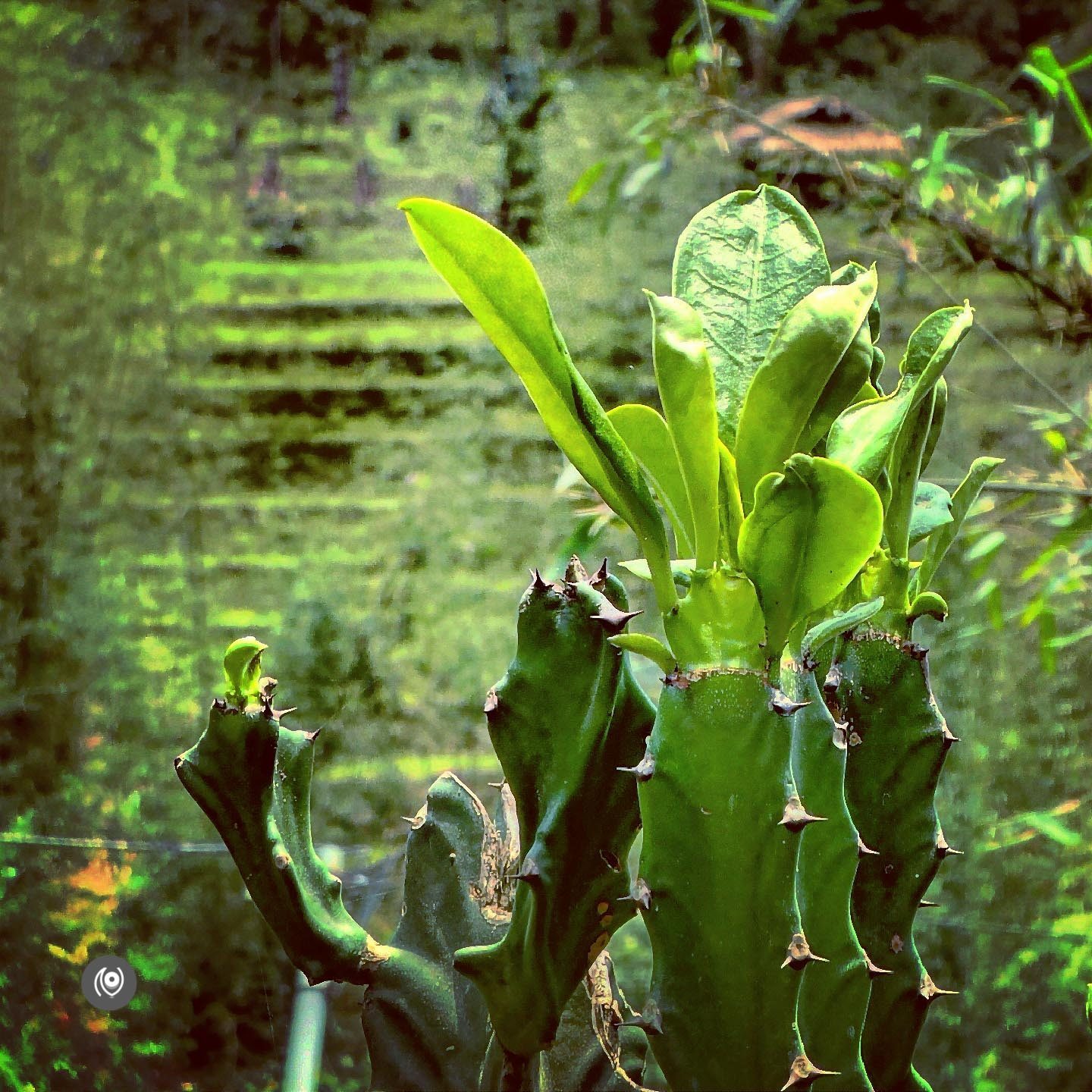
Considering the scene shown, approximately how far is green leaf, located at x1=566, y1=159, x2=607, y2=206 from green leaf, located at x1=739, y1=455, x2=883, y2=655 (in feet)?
3.31

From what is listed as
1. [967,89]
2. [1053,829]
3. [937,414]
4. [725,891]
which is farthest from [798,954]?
[967,89]

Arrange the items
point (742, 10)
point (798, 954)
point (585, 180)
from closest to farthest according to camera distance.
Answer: point (798, 954) → point (742, 10) → point (585, 180)

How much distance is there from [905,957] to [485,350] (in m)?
1.00

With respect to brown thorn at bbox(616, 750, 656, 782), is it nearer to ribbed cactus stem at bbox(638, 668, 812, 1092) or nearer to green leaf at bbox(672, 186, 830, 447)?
ribbed cactus stem at bbox(638, 668, 812, 1092)

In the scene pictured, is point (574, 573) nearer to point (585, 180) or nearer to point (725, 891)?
point (725, 891)

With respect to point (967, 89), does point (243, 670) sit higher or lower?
lower

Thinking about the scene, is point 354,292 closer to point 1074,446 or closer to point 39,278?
point 39,278

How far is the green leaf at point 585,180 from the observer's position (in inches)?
49.8

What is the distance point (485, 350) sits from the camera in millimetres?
1312

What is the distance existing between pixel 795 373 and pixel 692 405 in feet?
0.12

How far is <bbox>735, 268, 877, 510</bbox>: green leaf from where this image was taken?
36 centimetres

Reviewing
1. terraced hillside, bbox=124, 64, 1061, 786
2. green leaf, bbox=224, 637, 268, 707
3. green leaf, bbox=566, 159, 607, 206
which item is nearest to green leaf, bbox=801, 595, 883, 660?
green leaf, bbox=224, 637, 268, 707

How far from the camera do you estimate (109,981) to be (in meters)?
1.16

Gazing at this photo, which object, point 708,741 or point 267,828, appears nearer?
point 708,741
